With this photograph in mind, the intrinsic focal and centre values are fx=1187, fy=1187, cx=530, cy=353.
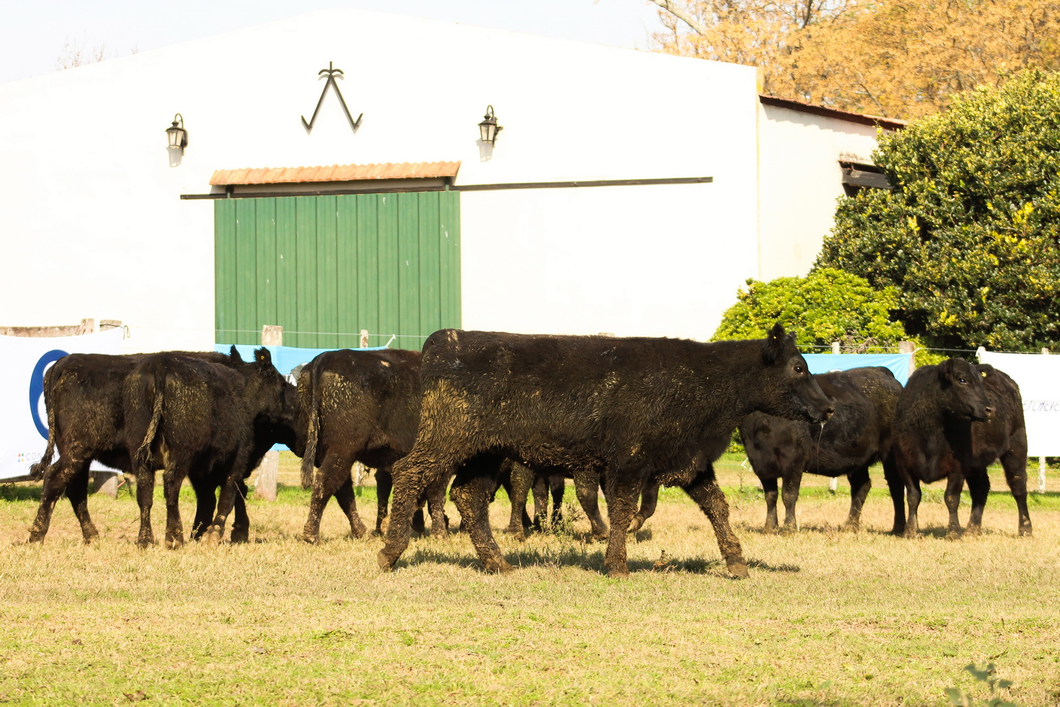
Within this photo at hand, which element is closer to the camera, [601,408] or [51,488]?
[601,408]

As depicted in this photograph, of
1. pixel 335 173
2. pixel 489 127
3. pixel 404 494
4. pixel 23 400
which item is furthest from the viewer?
pixel 335 173

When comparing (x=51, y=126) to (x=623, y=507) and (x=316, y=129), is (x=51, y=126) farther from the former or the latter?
(x=623, y=507)

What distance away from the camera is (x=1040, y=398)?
1673cm

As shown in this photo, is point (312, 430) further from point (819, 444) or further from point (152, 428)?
point (819, 444)

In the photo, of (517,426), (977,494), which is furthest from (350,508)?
(977,494)

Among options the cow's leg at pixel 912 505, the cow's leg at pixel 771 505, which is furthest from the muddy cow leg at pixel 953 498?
the cow's leg at pixel 771 505

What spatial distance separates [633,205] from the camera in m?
22.9

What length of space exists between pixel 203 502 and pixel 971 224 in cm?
1586

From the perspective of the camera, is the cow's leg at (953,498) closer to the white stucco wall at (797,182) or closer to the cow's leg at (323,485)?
the cow's leg at (323,485)

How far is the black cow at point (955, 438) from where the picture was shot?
12594 millimetres

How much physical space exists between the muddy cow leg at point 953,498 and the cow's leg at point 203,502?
756 cm

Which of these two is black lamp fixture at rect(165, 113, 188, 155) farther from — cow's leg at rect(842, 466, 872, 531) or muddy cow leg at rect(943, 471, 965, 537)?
muddy cow leg at rect(943, 471, 965, 537)

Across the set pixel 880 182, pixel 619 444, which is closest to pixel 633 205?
pixel 880 182

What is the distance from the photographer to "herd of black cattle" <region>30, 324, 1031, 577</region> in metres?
9.27
